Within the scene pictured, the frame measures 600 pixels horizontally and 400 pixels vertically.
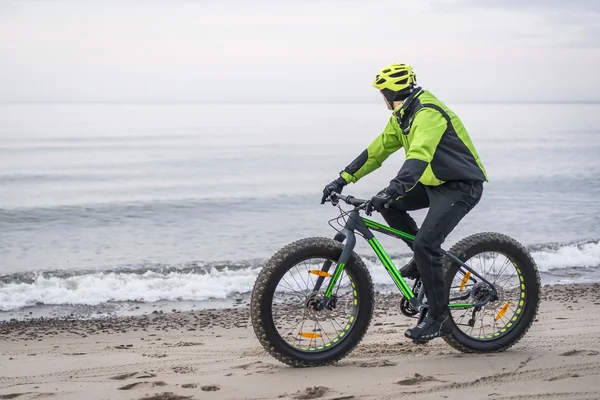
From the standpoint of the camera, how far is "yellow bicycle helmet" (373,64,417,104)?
567 centimetres

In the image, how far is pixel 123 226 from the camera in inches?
816

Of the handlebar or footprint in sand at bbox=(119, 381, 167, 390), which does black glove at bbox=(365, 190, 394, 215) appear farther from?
footprint in sand at bbox=(119, 381, 167, 390)

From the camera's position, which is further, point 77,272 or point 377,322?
point 77,272

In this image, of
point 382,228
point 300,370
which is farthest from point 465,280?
point 300,370

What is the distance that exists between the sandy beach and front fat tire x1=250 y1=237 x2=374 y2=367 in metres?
0.12

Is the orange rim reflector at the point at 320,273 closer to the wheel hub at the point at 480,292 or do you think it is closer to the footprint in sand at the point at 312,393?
the footprint in sand at the point at 312,393

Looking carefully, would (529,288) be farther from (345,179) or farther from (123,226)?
(123,226)

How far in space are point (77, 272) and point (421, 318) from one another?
9.31 metres

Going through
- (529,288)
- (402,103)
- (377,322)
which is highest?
(402,103)

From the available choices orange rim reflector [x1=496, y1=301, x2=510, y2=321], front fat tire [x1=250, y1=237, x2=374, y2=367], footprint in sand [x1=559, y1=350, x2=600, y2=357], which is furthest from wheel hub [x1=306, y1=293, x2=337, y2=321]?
footprint in sand [x1=559, y1=350, x2=600, y2=357]

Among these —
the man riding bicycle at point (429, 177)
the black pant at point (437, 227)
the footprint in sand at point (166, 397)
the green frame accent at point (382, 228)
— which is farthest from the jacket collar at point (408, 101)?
the footprint in sand at point (166, 397)

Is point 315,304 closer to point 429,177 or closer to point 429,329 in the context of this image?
point 429,329

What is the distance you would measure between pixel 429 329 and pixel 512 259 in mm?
1033

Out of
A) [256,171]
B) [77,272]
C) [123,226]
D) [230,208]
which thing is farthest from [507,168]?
[77,272]
